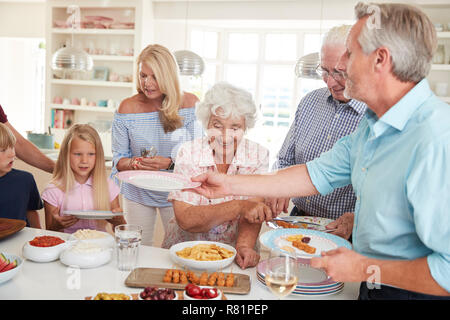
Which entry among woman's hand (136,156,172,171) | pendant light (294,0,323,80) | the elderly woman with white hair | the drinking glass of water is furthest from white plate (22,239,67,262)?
pendant light (294,0,323,80)

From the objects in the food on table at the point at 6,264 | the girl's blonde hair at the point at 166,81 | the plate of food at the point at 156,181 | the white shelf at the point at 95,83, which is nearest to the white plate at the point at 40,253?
the food on table at the point at 6,264

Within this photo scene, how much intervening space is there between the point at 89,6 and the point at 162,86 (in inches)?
182

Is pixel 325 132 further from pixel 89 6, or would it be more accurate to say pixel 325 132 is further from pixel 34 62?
pixel 34 62

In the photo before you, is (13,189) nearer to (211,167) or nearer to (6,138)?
(6,138)

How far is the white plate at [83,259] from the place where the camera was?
1.52 metres

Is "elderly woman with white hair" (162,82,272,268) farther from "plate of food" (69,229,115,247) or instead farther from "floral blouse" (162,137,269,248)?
"plate of food" (69,229,115,247)

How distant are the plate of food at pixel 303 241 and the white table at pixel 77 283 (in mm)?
138

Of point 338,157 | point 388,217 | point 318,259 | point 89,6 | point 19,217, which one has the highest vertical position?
point 89,6

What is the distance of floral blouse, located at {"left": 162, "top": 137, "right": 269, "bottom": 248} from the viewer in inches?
76.6

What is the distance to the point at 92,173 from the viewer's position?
242 centimetres

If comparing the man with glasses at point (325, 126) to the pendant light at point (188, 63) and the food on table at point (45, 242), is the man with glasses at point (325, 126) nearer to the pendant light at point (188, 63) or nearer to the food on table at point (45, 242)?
the food on table at point (45, 242)

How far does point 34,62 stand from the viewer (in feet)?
25.8
